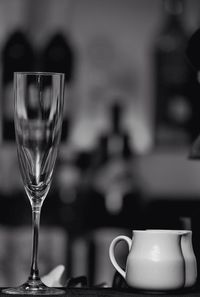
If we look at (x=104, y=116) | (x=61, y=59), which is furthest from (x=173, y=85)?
(x=61, y=59)

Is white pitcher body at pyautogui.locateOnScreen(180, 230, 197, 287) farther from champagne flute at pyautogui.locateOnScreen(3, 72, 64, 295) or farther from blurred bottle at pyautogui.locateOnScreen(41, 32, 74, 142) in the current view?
blurred bottle at pyautogui.locateOnScreen(41, 32, 74, 142)

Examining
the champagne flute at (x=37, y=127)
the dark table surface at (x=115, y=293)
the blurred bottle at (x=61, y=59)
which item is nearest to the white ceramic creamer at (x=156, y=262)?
the dark table surface at (x=115, y=293)

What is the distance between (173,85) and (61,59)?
0.39m

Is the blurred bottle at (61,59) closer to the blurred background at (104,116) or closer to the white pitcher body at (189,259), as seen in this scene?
the blurred background at (104,116)

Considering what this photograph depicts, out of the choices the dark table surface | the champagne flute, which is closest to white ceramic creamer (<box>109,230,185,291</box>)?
the dark table surface

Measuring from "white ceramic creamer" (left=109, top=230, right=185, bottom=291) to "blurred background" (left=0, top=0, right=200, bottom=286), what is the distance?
1655 mm

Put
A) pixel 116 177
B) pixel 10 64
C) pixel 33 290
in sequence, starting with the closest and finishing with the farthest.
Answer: pixel 33 290, pixel 116 177, pixel 10 64

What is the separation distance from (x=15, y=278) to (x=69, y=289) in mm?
1698

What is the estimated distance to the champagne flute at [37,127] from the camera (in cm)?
82

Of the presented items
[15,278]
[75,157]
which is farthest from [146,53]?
[15,278]

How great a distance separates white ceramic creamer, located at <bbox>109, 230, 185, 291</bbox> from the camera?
79 centimetres

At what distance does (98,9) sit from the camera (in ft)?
8.93

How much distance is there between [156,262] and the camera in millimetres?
796

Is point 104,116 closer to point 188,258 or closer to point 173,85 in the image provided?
point 173,85
